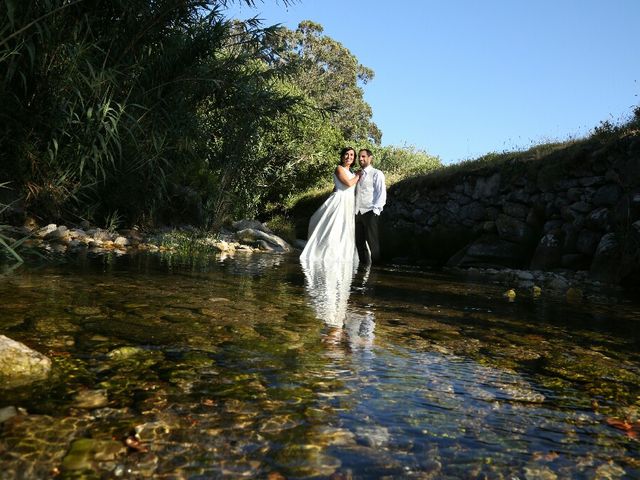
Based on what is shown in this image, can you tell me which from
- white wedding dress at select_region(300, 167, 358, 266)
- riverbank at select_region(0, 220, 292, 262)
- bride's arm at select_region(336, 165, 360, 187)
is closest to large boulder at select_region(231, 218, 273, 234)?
riverbank at select_region(0, 220, 292, 262)

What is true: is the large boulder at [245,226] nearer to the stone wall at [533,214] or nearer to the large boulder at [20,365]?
the stone wall at [533,214]

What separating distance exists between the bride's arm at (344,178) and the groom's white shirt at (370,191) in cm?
58

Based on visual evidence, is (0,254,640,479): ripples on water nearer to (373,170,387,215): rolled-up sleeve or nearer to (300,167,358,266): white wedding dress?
(300,167,358,266): white wedding dress

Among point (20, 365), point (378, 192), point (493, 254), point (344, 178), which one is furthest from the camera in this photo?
point (493, 254)

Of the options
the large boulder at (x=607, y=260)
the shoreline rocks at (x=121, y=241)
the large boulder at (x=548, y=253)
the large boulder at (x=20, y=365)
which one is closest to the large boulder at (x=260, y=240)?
the shoreline rocks at (x=121, y=241)

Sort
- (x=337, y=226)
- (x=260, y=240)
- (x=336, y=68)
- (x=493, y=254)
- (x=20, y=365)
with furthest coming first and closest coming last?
1. (x=336, y=68)
2. (x=260, y=240)
3. (x=493, y=254)
4. (x=337, y=226)
5. (x=20, y=365)

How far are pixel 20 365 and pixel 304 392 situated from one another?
111cm

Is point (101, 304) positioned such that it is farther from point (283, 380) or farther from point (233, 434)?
point (233, 434)

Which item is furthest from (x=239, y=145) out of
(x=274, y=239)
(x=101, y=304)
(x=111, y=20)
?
(x=101, y=304)

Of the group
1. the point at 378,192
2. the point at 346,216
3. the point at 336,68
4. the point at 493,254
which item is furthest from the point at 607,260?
the point at 336,68

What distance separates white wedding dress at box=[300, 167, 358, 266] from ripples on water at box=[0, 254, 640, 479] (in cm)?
589

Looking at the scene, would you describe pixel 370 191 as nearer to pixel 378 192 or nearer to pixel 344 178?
pixel 378 192

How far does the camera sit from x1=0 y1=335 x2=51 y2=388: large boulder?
2100 millimetres

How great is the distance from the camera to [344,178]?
9938 mm
